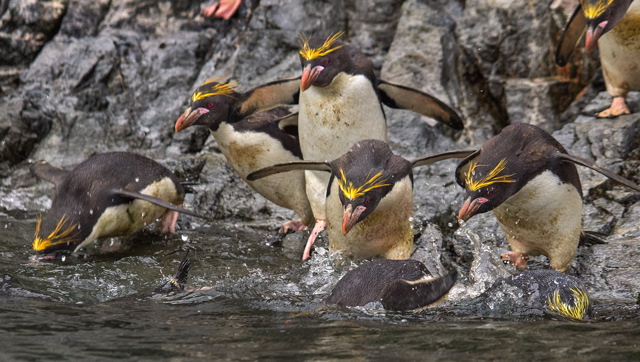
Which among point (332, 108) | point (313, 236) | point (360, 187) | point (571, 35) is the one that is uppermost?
point (571, 35)

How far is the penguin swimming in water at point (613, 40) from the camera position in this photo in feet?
19.4

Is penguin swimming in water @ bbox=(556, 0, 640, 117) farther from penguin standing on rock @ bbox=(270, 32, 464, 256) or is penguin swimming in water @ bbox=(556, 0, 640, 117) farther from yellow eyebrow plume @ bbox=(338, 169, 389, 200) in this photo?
yellow eyebrow plume @ bbox=(338, 169, 389, 200)

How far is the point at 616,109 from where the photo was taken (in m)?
6.58

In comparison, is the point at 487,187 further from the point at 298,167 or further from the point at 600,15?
the point at 600,15

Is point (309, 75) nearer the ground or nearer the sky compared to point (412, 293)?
nearer the sky

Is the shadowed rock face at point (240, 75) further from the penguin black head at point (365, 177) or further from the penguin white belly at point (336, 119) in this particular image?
the penguin black head at point (365, 177)

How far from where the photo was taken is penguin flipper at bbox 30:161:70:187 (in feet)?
19.7

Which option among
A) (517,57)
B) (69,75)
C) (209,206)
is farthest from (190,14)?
(517,57)

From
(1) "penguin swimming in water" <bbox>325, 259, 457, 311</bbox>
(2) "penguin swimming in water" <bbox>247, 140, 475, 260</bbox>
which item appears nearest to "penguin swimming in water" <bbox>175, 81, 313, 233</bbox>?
(2) "penguin swimming in water" <bbox>247, 140, 475, 260</bbox>

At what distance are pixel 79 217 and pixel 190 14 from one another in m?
3.60

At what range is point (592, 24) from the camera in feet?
19.3

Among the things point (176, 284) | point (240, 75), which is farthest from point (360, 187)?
point (240, 75)

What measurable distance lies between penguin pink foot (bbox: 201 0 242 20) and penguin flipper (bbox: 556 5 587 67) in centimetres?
310

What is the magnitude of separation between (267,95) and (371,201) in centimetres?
186
